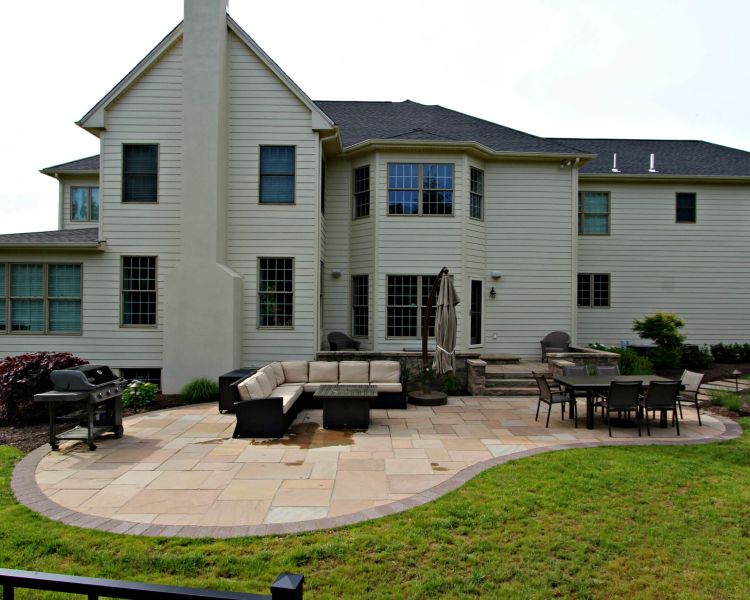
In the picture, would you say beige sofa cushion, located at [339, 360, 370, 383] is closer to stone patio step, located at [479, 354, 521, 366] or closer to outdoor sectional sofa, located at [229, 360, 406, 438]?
outdoor sectional sofa, located at [229, 360, 406, 438]

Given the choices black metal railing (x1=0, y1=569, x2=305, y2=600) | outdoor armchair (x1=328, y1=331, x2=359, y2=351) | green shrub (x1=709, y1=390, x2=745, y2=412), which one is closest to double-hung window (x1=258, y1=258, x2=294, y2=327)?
outdoor armchair (x1=328, y1=331, x2=359, y2=351)

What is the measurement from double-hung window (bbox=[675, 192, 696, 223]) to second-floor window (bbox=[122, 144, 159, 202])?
56.7 feet

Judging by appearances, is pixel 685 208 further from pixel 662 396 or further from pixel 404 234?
pixel 662 396

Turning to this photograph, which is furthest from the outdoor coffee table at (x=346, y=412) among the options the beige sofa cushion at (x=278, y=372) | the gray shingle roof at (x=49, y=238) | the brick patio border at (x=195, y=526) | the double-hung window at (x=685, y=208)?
the double-hung window at (x=685, y=208)

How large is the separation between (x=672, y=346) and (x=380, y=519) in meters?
13.6

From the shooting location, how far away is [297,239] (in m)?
12.6

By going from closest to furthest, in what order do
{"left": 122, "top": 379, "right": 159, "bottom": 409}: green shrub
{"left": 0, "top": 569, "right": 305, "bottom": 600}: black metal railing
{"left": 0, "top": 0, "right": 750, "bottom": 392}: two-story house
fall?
{"left": 0, "top": 569, "right": 305, "bottom": 600}: black metal railing, {"left": 122, "top": 379, "right": 159, "bottom": 409}: green shrub, {"left": 0, "top": 0, "right": 750, "bottom": 392}: two-story house

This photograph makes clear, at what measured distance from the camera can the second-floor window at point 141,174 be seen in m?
12.5

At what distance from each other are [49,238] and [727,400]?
16.9 m

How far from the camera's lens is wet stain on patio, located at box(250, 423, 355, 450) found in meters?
7.30

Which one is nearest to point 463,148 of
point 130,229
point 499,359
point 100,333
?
point 499,359

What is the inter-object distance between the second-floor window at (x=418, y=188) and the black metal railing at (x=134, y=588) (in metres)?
12.8

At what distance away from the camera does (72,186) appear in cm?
1702

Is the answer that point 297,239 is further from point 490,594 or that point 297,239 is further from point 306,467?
point 490,594
